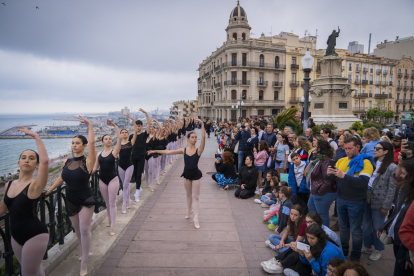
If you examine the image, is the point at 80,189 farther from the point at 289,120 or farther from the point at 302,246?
the point at 289,120

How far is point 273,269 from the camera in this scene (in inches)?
150

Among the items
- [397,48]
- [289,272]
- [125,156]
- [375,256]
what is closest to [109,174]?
[125,156]

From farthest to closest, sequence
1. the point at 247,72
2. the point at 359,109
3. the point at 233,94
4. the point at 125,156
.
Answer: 1. the point at 359,109
2. the point at 233,94
3. the point at 247,72
4. the point at 125,156

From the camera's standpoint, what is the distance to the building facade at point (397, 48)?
178 feet

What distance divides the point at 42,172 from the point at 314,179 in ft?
13.5

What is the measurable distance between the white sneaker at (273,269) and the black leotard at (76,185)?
278 centimetres

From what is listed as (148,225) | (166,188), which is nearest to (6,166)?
(166,188)

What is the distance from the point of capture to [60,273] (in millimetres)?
3832

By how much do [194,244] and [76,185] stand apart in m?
2.31

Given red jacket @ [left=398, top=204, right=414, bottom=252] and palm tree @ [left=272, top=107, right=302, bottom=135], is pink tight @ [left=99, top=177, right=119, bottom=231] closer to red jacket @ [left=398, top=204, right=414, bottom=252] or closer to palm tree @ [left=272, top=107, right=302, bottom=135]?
red jacket @ [left=398, top=204, right=414, bottom=252]

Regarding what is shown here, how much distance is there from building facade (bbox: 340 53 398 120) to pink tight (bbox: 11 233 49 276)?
5479cm

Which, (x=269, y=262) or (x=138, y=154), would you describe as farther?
(x=138, y=154)

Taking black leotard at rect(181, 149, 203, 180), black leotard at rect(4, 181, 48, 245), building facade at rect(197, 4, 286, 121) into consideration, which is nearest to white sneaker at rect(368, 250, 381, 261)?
black leotard at rect(181, 149, 203, 180)

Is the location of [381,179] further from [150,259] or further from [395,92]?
[395,92]
